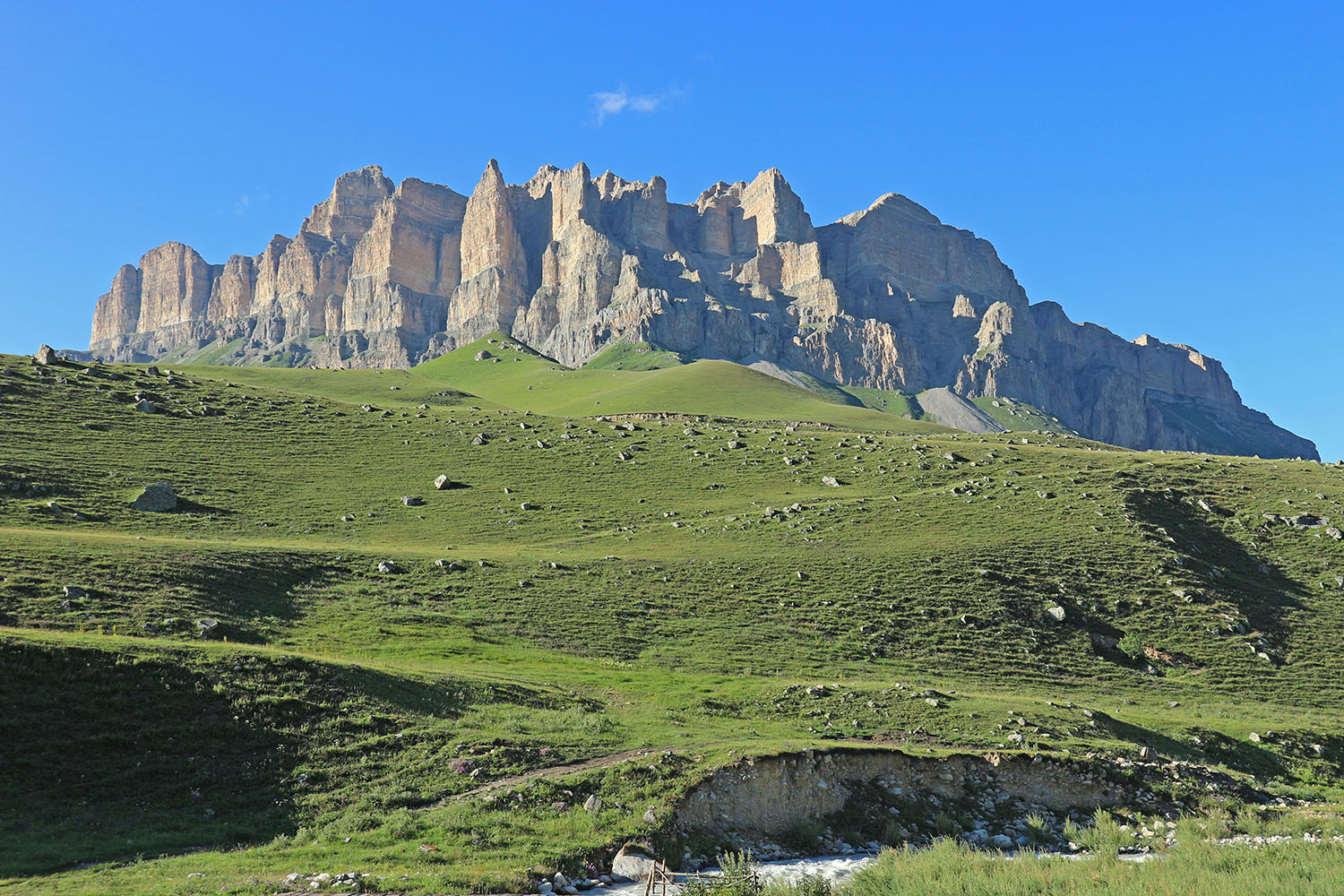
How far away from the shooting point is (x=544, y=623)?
4169 centimetres

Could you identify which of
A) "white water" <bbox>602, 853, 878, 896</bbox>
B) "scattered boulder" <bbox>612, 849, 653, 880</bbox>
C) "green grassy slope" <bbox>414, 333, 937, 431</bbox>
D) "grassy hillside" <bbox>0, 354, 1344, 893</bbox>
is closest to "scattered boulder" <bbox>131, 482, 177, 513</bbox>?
"grassy hillside" <bbox>0, 354, 1344, 893</bbox>

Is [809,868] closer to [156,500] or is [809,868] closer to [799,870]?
[799,870]

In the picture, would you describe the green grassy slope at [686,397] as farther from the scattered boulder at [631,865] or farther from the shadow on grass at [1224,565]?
the scattered boulder at [631,865]

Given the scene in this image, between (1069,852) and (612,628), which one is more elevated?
(612,628)

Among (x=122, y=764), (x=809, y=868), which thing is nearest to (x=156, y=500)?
(x=122, y=764)

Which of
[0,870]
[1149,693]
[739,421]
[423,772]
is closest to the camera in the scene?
[0,870]

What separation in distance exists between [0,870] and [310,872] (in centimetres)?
583

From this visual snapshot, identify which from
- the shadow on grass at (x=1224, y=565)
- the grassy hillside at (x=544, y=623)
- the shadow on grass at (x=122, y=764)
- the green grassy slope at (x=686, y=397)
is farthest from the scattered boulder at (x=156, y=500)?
the green grassy slope at (x=686, y=397)

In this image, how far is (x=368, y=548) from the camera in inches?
1998

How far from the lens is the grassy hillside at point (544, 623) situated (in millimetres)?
20969

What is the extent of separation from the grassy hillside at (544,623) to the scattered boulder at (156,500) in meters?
1.10

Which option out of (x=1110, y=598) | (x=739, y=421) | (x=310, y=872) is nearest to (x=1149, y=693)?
(x=1110, y=598)

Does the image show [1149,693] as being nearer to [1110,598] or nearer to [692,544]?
[1110,598]

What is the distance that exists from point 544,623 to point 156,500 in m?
31.1
